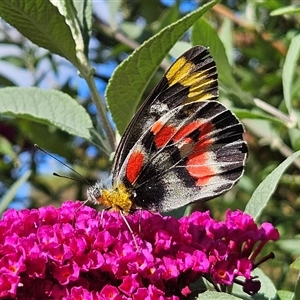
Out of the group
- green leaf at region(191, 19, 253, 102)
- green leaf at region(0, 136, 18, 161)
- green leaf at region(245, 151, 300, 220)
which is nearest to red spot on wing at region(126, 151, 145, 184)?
green leaf at region(245, 151, 300, 220)

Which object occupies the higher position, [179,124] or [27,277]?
[179,124]

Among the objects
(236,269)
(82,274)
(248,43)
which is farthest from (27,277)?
(248,43)

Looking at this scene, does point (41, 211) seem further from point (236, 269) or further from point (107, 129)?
point (236, 269)

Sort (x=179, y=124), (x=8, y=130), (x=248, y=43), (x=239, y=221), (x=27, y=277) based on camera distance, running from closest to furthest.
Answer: (x=27, y=277) < (x=239, y=221) < (x=179, y=124) < (x=248, y=43) < (x=8, y=130)

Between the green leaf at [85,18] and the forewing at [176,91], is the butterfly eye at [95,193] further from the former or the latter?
the green leaf at [85,18]

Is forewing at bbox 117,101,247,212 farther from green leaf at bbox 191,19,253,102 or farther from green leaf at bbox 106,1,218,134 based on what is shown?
green leaf at bbox 191,19,253,102
